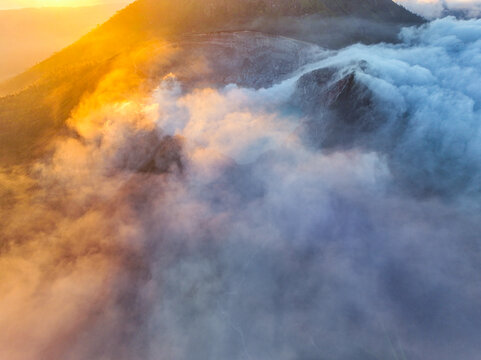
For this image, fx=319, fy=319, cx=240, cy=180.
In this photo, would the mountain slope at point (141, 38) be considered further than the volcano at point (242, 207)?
Yes

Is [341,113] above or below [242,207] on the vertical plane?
above

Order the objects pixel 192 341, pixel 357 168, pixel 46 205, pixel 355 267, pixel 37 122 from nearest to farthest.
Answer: pixel 192 341 → pixel 355 267 → pixel 46 205 → pixel 357 168 → pixel 37 122

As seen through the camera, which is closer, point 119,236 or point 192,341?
point 192,341

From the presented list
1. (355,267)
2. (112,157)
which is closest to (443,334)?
(355,267)

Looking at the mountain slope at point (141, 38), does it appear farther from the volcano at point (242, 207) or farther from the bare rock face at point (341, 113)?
the bare rock face at point (341, 113)

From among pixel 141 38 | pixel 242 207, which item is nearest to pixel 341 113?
pixel 242 207

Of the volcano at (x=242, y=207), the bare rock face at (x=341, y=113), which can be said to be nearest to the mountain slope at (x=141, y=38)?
the volcano at (x=242, y=207)

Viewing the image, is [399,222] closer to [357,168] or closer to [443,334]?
[357,168]

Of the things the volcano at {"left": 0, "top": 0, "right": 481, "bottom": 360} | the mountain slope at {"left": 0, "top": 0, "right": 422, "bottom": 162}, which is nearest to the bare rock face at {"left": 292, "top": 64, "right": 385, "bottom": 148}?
the volcano at {"left": 0, "top": 0, "right": 481, "bottom": 360}

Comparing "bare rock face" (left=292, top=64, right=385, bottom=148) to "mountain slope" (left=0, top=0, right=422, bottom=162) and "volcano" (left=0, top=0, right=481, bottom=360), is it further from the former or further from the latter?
"mountain slope" (left=0, top=0, right=422, bottom=162)

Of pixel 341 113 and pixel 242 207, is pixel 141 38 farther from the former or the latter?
pixel 242 207

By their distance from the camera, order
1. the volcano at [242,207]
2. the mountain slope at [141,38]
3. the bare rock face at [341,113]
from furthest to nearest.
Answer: the mountain slope at [141,38] < the bare rock face at [341,113] < the volcano at [242,207]
